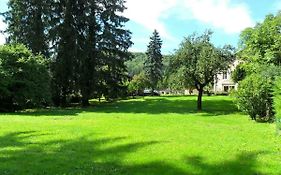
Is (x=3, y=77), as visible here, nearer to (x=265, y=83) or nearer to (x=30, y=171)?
(x=265, y=83)

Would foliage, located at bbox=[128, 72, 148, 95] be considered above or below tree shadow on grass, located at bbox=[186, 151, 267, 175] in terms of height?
above

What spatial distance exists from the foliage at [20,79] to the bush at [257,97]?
16.3m

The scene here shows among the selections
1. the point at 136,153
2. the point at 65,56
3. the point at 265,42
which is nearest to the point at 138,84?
the point at 65,56

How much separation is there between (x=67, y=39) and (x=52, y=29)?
1.89 meters

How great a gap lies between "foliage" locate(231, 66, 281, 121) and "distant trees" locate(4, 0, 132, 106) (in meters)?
19.5

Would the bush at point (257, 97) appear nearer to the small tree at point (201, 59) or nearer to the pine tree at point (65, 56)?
the small tree at point (201, 59)

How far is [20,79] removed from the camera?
34.0 meters

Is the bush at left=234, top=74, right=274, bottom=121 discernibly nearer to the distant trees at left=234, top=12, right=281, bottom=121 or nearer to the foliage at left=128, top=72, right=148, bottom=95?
the distant trees at left=234, top=12, right=281, bottom=121

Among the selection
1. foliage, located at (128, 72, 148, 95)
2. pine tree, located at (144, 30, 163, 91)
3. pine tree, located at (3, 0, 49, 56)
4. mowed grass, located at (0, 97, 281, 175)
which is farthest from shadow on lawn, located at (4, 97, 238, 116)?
pine tree, located at (144, 30, 163, 91)

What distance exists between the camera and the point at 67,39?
4266 centimetres

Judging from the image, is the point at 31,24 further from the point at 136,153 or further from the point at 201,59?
the point at 136,153

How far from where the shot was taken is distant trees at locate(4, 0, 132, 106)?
4244cm

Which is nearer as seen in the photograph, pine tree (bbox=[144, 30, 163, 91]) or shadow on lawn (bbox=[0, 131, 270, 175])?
shadow on lawn (bbox=[0, 131, 270, 175])

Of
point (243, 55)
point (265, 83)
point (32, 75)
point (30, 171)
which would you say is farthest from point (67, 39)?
point (30, 171)
